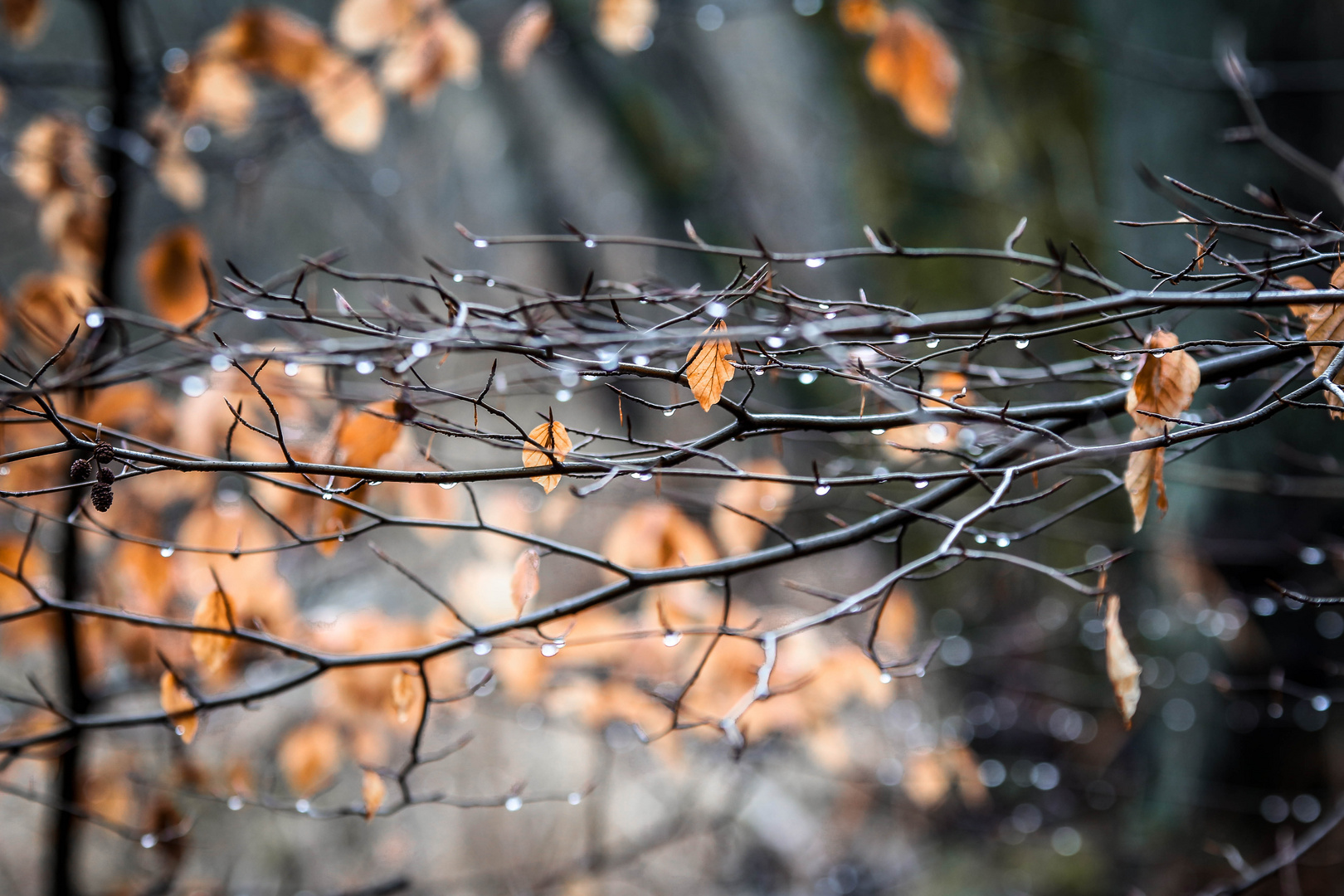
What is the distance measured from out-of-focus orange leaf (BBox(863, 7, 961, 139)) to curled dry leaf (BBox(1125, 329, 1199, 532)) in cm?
85

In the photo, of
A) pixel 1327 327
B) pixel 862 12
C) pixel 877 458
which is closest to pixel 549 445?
pixel 1327 327

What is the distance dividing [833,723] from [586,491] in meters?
1.10

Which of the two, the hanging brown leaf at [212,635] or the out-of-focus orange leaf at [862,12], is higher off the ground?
the out-of-focus orange leaf at [862,12]

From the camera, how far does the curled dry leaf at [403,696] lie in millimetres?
706

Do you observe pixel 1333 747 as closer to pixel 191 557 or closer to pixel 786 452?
pixel 786 452

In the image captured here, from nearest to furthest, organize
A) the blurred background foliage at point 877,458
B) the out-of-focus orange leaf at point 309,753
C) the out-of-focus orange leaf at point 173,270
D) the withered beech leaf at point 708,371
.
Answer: the withered beech leaf at point 708,371
the out-of-focus orange leaf at point 173,270
the out-of-focus orange leaf at point 309,753
the blurred background foliage at point 877,458

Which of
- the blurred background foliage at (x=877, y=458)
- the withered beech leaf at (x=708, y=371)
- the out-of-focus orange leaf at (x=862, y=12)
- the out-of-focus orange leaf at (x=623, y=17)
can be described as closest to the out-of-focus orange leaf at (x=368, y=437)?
the withered beech leaf at (x=708, y=371)

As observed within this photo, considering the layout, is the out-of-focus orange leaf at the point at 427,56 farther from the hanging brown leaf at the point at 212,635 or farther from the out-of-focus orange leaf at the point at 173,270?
the hanging brown leaf at the point at 212,635

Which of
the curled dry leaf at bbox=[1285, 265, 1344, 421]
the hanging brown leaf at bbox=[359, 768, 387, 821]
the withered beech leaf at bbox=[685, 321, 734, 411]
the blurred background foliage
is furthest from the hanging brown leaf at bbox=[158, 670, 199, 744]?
the curled dry leaf at bbox=[1285, 265, 1344, 421]

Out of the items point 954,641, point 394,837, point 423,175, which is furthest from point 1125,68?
point 423,175

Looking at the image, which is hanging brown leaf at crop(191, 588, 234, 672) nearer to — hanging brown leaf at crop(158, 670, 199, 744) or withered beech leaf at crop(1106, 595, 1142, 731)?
hanging brown leaf at crop(158, 670, 199, 744)

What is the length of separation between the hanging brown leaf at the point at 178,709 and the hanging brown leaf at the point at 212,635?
29mm

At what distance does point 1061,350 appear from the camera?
2.30 metres

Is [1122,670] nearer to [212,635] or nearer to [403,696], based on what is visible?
[403,696]
